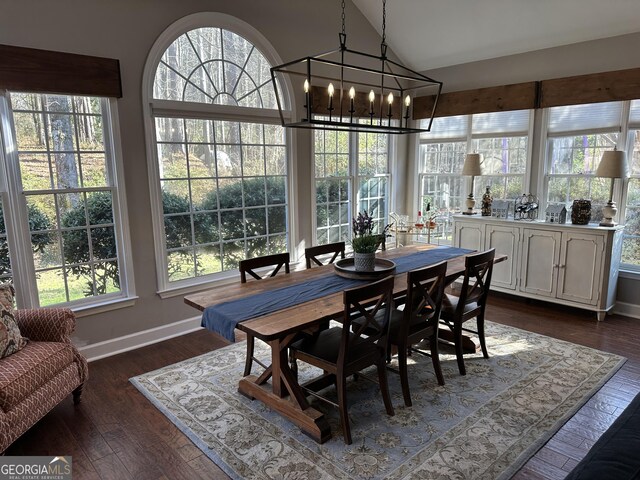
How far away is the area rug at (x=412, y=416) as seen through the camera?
231 centimetres

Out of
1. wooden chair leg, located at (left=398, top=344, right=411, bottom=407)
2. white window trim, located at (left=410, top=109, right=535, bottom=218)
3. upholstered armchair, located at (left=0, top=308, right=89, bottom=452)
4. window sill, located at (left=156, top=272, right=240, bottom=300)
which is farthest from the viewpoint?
white window trim, located at (left=410, top=109, right=535, bottom=218)

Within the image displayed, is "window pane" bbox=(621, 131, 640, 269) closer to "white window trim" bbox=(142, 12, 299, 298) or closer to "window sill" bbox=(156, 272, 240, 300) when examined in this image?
"white window trim" bbox=(142, 12, 299, 298)

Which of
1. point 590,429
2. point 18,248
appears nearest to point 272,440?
point 590,429

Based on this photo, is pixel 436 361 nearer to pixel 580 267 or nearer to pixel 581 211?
pixel 580 267

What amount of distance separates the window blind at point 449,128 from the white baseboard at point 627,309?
2638 millimetres

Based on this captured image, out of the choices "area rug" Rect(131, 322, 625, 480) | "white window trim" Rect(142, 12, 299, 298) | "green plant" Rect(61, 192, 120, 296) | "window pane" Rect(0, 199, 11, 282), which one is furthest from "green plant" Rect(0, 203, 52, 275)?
"area rug" Rect(131, 322, 625, 480)

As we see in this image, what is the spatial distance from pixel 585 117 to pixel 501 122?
900mm

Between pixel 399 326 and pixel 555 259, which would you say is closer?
pixel 399 326

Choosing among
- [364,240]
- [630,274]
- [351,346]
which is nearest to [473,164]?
[630,274]

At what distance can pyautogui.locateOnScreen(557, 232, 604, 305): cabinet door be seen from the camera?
4.30 metres

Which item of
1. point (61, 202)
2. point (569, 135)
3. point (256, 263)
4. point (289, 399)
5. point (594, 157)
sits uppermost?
point (569, 135)

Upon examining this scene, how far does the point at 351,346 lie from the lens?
251 cm

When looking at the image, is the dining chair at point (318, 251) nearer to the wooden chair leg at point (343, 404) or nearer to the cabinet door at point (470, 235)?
the wooden chair leg at point (343, 404)

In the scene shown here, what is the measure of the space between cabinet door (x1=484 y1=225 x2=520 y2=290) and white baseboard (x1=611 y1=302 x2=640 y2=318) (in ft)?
3.30
